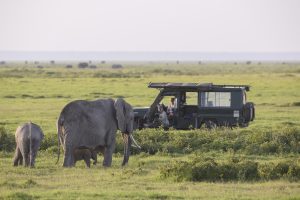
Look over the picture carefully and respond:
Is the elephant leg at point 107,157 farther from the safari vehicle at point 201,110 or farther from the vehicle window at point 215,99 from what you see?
the vehicle window at point 215,99

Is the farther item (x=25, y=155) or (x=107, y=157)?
(x=107, y=157)

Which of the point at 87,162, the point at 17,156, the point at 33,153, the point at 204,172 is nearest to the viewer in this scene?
the point at 204,172

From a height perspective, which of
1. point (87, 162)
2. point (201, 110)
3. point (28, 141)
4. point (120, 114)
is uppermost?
point (120, 114)

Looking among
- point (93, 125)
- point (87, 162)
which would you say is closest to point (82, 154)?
point (87, 162)

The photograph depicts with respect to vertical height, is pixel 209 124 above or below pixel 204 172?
below

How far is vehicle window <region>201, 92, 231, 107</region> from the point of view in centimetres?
3019

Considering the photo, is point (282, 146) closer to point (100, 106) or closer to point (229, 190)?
point (100, 106)

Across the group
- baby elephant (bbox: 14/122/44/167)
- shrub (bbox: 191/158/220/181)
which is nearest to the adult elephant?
baby elephant (bbox: 14/122/44/167)

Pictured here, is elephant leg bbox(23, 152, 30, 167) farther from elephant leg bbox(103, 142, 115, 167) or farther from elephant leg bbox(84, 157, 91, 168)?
elephant leg bbox(103, 142, 115, 167)

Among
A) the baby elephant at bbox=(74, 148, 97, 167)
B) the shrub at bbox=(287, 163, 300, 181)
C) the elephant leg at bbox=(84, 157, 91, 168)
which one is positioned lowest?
the elephant leg at bbox=(84, 157, 91, 168)

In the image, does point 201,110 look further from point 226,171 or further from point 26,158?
point 226,171

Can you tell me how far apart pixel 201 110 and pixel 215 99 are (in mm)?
694

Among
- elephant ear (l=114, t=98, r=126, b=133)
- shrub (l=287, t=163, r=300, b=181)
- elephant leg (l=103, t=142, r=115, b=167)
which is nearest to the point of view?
shrub (l=287, t=163, r=300, b=181)

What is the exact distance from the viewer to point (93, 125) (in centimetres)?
2275
